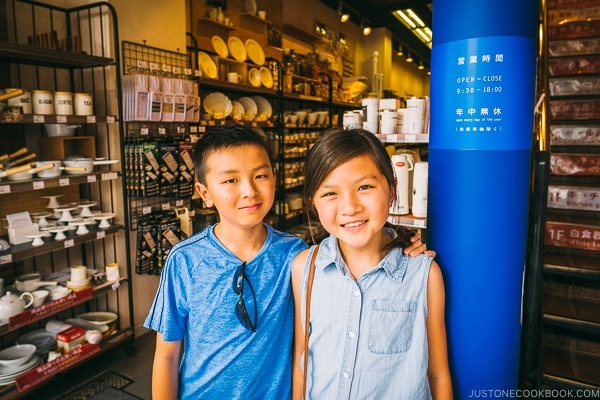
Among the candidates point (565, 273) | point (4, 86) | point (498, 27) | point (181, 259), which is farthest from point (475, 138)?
point (4, 86)

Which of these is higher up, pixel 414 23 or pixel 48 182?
pixel 414 23

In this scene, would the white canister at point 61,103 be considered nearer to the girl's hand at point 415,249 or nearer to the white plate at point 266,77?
the girl's hand at point 415,249

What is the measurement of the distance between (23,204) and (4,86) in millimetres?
853

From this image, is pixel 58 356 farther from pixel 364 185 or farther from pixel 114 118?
pixel 364 185

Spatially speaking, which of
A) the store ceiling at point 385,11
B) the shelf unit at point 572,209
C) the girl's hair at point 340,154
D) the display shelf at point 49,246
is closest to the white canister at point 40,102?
the display shelf at point 49,246

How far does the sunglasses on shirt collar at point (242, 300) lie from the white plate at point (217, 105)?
351 cm

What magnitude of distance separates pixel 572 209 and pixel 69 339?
12.3 feet

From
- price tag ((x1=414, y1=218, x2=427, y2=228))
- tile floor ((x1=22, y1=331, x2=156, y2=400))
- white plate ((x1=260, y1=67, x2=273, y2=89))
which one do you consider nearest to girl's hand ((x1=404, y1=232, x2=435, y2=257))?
price tag ((x1=414, y1=218, x2=427, y2=228))

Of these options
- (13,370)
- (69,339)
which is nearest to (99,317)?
(69,339)

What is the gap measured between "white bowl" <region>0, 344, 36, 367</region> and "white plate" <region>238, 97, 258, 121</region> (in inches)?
126

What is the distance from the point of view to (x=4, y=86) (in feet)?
10.5

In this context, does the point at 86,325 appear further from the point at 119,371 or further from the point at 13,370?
the point at 13,370

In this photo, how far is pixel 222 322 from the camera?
57.1 inches

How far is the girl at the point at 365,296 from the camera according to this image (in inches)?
52.8
